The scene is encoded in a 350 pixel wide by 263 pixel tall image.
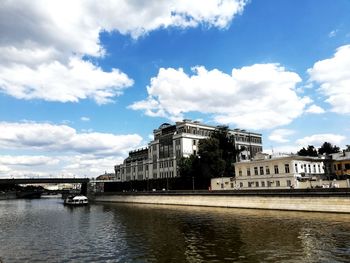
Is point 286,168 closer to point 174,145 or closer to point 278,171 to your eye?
point 278,171

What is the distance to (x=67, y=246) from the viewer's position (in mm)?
41969

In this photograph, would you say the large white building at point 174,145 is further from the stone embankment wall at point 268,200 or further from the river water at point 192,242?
the river water at point 192,242

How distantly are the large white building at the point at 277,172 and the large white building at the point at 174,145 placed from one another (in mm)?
47411

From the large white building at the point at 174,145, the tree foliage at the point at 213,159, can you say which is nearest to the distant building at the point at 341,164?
the tree foliage at the point at 213,159

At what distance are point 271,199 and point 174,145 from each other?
83079mm

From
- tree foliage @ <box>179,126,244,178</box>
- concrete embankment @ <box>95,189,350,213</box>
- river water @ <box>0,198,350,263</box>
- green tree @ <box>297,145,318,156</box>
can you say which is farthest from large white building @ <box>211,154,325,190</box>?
green tree @ <box>297,145,318,156</box>

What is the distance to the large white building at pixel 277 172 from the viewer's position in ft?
305

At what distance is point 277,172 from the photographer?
96.3 metres

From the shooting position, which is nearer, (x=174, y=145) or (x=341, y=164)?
(x=341, y=164)

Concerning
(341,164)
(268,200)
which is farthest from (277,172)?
(341,164)

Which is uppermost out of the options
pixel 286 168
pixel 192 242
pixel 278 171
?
pixel 286 168

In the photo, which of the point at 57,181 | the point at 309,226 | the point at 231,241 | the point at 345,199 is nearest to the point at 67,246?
the point at 231,241

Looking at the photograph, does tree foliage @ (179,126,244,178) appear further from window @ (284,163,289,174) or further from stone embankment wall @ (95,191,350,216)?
window @ (284,163,289,174)

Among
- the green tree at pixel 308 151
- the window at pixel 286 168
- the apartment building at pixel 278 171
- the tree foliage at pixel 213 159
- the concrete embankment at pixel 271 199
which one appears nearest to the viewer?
the concrete embankment at pixel 271 199
